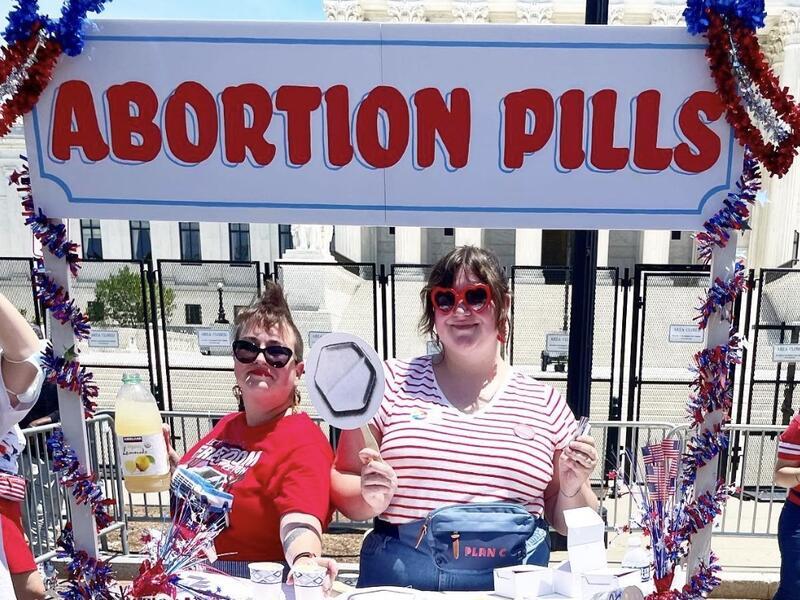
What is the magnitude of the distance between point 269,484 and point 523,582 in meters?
0.91

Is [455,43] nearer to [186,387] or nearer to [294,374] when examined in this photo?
[294,374]

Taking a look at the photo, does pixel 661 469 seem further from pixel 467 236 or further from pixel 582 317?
pixel 467 236

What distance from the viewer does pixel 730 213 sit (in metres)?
1.78

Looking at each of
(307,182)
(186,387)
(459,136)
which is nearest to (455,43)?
(459,136)

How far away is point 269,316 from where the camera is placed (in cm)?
210

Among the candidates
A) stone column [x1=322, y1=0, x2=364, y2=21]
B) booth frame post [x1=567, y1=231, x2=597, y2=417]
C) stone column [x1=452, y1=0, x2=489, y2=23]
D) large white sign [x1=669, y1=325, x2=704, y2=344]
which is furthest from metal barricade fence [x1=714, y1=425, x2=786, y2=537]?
stone column [x1=322, y1=0, x2=364, y2=21]

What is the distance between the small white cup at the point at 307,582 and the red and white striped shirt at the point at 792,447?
2.58 metres

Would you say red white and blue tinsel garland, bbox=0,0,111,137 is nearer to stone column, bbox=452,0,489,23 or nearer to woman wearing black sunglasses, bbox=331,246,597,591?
woman wearing black sunglasses, bbox=331,246,597,591

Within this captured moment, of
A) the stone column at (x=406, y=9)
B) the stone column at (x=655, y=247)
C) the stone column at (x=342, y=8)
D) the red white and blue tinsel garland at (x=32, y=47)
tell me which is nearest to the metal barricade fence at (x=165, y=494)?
the red white and blue tinsel garland at (x=32, y=47)

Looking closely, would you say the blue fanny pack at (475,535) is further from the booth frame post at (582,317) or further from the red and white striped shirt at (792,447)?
the booth frame post at (582,317)

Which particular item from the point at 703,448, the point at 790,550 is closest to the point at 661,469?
the point at 703,448

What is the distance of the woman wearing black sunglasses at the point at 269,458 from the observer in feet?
6.35

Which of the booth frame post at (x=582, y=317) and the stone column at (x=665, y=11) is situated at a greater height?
the stone column at (x=665, y=11)

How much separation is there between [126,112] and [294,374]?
105cm
